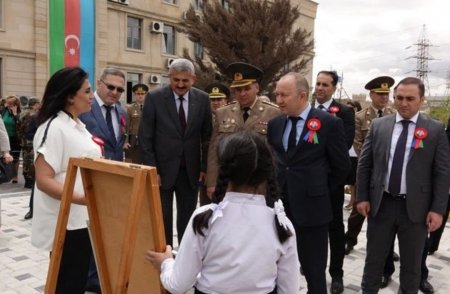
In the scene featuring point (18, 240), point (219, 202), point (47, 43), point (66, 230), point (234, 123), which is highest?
point (47, 43)

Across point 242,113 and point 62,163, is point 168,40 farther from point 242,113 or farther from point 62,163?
point 62,163

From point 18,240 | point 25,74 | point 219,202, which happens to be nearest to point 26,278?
point 18,240

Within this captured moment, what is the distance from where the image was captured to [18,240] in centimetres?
516

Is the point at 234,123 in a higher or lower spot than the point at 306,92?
lower

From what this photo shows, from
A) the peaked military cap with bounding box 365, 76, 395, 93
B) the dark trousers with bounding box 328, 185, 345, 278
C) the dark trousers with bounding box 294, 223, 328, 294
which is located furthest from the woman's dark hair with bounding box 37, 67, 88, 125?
the peaked military cap with bounding box 365, 76, 395, 93

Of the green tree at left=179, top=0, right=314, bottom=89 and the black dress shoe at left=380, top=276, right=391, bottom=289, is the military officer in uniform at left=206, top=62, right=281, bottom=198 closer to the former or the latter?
the black dress shoe at left=380, top=276, right=391, bottom=289

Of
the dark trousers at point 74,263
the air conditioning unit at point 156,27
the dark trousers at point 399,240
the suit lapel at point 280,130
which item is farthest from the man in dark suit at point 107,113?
the air conditioning unit at point 156,27

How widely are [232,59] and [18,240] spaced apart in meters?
14.3

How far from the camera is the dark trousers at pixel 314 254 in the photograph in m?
3.05

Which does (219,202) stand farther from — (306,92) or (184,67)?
(184,67)

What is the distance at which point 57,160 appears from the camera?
2.39 meters

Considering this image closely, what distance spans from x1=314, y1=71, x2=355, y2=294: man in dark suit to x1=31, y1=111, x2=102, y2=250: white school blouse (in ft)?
6.20

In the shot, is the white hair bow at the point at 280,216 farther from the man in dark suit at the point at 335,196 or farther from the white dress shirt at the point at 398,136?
the white dress shirt at the point at 398,136

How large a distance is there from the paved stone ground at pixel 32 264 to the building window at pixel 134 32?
20.1 m
